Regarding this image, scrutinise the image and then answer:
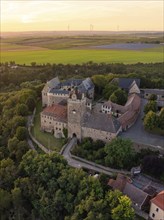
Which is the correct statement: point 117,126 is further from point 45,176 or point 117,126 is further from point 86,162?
point 45,176

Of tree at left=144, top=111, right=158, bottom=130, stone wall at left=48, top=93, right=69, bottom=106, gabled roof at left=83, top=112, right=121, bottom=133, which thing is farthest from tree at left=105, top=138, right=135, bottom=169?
stone wall at left=48, top=93, right=69, bottom=106

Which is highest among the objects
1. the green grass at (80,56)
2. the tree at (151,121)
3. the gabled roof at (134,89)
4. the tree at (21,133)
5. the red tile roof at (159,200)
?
the green grass at (80,56)

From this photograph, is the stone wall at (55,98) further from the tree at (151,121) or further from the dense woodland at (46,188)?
the tree at (151,121)

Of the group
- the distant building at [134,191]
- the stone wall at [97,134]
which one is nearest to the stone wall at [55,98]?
the stone wall at [97,134]

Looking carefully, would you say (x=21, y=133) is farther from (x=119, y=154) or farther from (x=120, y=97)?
(x=120, y=97)

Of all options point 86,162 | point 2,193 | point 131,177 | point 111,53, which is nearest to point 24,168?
point 2,193

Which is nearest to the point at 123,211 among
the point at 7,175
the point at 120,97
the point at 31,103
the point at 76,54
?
the point at 7,175
